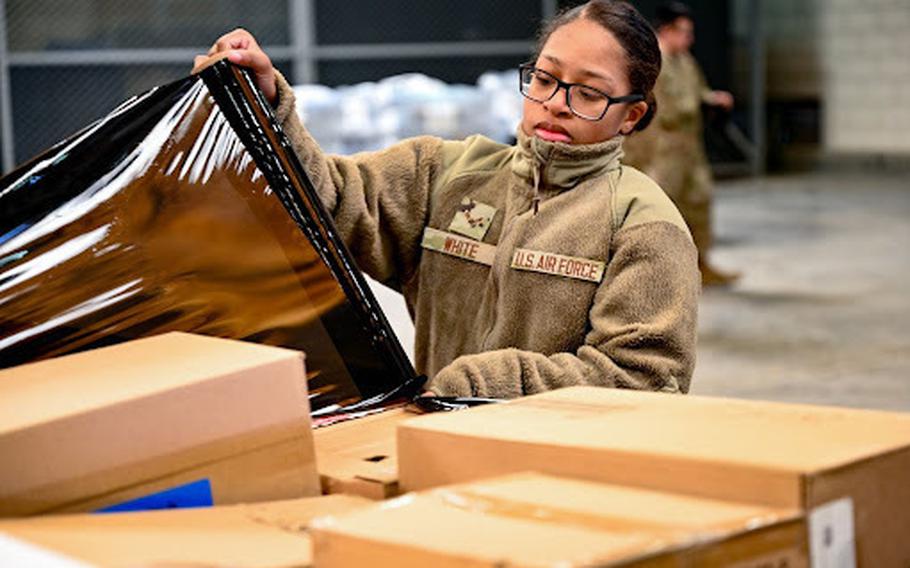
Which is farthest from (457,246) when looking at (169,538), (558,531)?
(558,531)

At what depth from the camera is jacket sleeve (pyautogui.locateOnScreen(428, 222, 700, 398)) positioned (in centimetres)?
226

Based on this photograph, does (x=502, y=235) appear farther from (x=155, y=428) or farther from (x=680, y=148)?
(x=680, y=148)

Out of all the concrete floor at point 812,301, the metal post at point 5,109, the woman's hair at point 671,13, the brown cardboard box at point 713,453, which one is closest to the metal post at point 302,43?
the metal post at point 5,109

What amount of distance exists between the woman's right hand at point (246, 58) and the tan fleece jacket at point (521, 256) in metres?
0.04

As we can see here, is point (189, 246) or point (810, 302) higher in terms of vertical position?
point (189, 246)

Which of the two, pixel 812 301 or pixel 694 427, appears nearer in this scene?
pixel 694 427

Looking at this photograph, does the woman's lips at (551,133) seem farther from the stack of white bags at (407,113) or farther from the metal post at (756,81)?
the metal post at (756,81)

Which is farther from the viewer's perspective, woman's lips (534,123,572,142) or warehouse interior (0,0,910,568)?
woman's lips (534,123,572,142)

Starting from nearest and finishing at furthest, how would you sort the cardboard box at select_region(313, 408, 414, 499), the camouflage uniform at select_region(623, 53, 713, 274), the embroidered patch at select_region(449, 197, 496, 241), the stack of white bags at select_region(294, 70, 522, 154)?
the cardboard box at select_region(313, 408, 414, 499) < the embroidered patch at select_region(449, 197, 496, 241) < the stack of white bags at select_region(294, 70, 522, 154) < the camouflage uniform at select_region(623, 53, 713, 274)

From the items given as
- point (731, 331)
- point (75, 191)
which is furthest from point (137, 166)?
point (731, 331)

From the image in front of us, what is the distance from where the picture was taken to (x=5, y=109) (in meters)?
10.7

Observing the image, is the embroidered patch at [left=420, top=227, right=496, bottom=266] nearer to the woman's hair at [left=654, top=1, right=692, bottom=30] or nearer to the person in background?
the person in background

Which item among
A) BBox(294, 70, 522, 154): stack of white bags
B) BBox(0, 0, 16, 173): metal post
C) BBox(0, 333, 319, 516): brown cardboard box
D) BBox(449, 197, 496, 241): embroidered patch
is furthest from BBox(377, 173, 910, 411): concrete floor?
BBox(0, 0, 16, 173): metal post

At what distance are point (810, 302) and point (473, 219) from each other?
7.07 m
